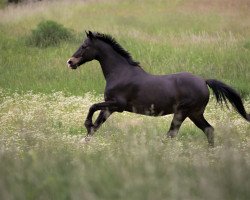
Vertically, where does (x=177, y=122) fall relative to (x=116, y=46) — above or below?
below

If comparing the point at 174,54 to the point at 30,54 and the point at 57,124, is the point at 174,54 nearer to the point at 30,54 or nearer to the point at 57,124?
the point at 30,54

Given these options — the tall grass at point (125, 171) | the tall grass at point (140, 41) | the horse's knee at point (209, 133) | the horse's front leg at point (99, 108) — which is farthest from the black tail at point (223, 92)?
the tall grass at point (140, 41)

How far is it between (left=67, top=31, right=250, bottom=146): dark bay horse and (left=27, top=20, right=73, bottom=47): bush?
10868 millimetres

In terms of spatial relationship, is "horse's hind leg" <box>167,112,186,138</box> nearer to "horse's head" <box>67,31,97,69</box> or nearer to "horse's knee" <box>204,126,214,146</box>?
"horse's knee" <box>204,126,214,146</box>

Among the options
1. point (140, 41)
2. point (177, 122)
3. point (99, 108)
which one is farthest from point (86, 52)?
point (140, 41)

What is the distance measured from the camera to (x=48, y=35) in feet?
66.5

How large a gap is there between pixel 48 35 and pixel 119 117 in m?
9.59

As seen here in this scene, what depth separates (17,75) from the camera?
16297 mm

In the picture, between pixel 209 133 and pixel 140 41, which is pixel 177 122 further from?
pixel 140 41

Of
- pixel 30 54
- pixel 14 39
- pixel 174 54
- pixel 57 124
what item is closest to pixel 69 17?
pixel 14 39

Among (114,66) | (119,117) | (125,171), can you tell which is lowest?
(119,117)

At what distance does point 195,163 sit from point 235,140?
0.54m

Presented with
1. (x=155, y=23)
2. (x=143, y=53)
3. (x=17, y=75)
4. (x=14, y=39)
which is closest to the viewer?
(x=17, y=75)

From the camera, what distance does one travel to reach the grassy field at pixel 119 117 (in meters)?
4.62
